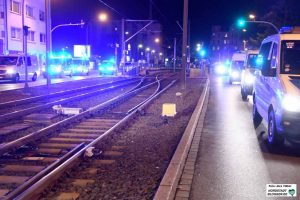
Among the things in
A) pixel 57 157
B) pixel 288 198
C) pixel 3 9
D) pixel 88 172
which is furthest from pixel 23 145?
pixel 3 9

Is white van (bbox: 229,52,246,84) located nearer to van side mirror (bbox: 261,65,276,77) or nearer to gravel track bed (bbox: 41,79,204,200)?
gravel track bed (bbox: 41,79,204,200)

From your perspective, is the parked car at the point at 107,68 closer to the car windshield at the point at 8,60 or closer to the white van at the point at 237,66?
the car windshield at the point at 8,60

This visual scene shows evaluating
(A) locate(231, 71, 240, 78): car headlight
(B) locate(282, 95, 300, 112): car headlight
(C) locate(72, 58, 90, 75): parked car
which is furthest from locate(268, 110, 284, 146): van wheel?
(C) locate(72, 58, 90, 75): parked car

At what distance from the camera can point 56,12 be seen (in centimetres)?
8456

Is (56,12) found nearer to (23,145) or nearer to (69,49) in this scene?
(69,49)

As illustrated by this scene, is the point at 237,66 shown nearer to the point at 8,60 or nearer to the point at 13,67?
the point at 13,67

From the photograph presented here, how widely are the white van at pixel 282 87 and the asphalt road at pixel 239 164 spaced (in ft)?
1.55

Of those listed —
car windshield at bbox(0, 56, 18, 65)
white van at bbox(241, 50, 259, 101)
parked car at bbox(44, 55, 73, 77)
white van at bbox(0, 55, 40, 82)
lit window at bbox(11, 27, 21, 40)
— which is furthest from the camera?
lit window at bbox(11, 27, 21, 40)

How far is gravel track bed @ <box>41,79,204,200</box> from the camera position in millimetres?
5875

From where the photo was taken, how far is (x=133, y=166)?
7.34 m

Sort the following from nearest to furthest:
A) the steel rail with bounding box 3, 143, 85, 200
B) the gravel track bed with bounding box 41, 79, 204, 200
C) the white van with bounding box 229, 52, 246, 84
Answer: the steel rail with bounding box 3, 143, 85, 200, the gravel track bed with bounding box 41, 79, 204, 200, the white van with bounding box 229, 52, 246, 84

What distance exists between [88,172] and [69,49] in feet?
267

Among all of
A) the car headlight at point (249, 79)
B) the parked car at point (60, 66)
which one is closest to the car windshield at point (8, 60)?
the parked car at point (60, 66)

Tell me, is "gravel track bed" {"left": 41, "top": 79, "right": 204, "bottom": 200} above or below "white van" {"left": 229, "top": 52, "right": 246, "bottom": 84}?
below
